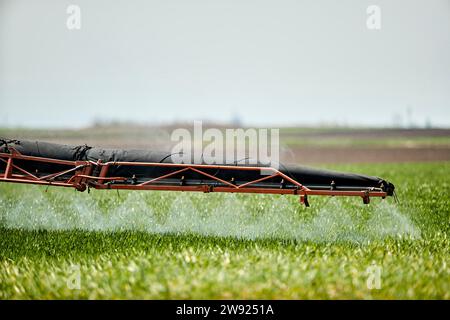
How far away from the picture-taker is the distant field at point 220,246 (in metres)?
5.84

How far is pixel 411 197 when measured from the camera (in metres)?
13.1

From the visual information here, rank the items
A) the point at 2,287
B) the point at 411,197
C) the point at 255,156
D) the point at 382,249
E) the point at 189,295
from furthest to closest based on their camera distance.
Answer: the point at 411,197 < the point at 255,156 < the point at 382,249 < the point at 2,287 < the point at 189,295

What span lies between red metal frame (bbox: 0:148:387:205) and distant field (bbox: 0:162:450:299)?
86 centimetres

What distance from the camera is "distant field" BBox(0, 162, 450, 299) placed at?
5840mm

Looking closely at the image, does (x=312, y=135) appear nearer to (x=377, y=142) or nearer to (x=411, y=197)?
(x=377, y=142)

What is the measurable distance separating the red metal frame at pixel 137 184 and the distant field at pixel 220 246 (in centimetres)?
86

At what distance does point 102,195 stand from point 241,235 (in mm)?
5576
